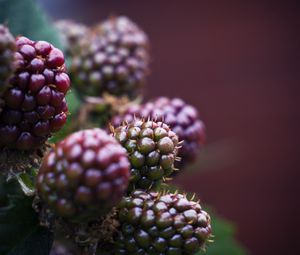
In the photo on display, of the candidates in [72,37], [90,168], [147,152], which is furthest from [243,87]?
[90,168]

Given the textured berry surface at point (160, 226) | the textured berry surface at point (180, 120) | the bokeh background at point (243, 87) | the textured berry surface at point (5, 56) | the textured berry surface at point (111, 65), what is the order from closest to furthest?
1. the textured berry surface at point (5, 56)
2. the textured berry surface at point (160, 226)
3. the textured berry surface at point (180, 120)
4. the textured berry surface at point (111, 65)
5. the bokeh background at point (243, 87)

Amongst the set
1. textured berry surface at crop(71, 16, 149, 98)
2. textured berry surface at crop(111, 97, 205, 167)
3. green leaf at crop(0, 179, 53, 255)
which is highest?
textured berry surface at crop(71, 16, 149, 98)

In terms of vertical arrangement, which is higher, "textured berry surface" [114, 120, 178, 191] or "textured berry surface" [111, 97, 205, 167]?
"textured berry surface" [111, 97, 205, 167]

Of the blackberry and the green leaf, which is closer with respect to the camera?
the green leaf

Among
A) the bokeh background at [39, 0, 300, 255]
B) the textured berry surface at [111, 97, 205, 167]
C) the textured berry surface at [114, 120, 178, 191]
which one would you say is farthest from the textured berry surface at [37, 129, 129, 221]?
the bokeh background at [39, 0, 300, 255]

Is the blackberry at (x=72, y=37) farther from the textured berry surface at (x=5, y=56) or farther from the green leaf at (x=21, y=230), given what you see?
the textured berry surface at (x=5, y=56)

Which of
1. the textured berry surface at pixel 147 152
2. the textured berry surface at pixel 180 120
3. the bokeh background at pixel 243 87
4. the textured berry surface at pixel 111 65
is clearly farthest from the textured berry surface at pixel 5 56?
the bokeh background at pixel 243 87

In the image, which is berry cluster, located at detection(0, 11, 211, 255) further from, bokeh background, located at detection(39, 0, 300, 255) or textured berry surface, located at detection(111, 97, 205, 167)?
bokeh background, located at detection(39, 0, 300, 255)

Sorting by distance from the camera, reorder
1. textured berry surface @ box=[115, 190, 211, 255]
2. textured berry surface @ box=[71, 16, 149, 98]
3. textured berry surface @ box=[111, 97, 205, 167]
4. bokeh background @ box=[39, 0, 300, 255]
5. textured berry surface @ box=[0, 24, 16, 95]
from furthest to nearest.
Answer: bokeh background @ box=[39, 0, 300, 255]
textured berry surface @ box=[71, 16, 149, 98]
textured berry surface @ box=[111, 97, 205, 167]
textured berry surface @ box=[115, 190, 211, 255]
textured berry surface @ box=[0, 24, 16, 95]
